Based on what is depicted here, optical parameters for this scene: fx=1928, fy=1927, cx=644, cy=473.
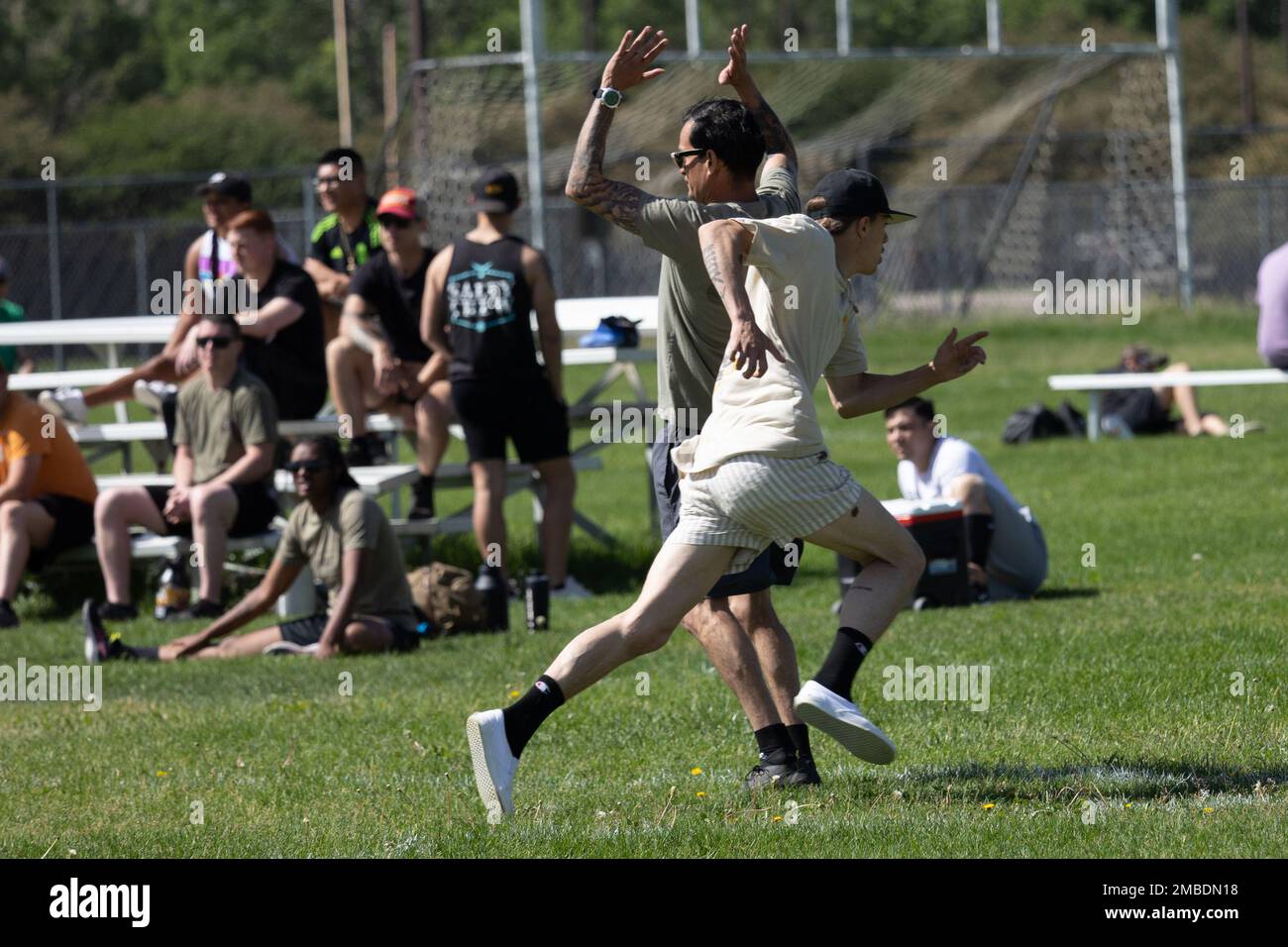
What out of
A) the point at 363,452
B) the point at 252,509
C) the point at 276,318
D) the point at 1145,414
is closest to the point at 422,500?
the point at 363,452

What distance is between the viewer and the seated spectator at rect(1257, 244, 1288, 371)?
7.36m

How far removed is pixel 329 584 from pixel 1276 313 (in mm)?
4964

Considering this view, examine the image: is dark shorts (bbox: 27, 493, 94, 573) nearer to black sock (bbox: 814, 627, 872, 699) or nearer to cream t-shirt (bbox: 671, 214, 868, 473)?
cream t-shirt (bbox: 671, 214, 868, 473)

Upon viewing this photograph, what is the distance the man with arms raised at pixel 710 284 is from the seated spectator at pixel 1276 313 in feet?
7.22

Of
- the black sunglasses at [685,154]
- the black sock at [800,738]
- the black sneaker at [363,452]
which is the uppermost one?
the black sunglasses at [685,154]

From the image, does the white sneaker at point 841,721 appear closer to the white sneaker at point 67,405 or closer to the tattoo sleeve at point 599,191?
the tattoo sleeve at point 599,191

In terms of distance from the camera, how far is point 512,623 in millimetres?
10805

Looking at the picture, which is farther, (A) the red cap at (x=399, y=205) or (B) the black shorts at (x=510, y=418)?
(A) the red cap at (x=399, y=205)

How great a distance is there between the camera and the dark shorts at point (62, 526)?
1183 cm

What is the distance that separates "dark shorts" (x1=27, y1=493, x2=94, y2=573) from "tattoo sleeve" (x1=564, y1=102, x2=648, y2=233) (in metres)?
6.99

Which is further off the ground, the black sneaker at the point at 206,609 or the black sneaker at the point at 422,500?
the black sneaker at the point at 422,500

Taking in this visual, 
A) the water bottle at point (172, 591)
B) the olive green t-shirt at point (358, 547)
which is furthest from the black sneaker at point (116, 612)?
the olive green t-shirt at point (358, 547)

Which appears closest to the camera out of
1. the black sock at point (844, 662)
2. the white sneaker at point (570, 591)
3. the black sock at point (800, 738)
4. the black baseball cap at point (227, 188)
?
the black sock at point (844, 662)
